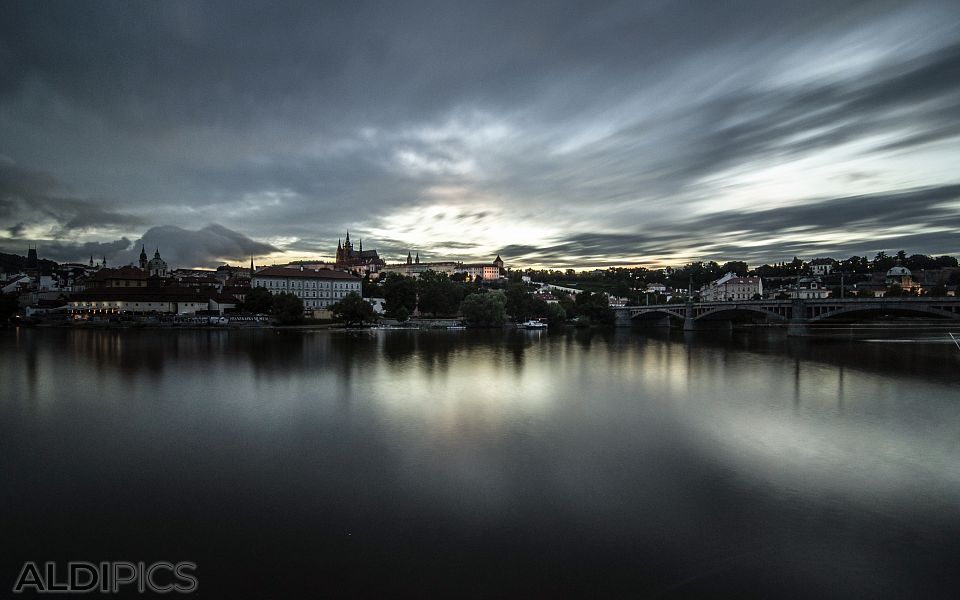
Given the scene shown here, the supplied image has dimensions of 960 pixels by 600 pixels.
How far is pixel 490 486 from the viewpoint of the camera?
24.0 feet

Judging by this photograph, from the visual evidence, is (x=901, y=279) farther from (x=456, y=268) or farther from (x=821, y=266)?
(x=456, y=268)

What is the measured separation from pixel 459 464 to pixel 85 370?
60.5 feet

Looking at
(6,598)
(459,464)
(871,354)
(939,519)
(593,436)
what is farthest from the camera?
(871,354)

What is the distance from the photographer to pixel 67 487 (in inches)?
284

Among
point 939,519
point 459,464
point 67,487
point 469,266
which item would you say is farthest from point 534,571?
point 469,266

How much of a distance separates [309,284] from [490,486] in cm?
6214

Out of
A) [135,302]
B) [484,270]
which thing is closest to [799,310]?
[135,302]

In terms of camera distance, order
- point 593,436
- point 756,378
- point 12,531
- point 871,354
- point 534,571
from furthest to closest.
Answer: point 871,354
point 756,378
point 593,436
point 12,531
point 534,571

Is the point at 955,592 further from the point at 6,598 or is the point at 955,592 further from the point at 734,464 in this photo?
the point at 6,598

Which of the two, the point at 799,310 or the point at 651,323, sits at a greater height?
the point at 799,310

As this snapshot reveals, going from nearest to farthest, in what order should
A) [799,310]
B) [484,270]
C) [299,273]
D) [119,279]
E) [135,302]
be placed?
[799,310]
[135,302]
[119,279]
[299,273]
[484,270]

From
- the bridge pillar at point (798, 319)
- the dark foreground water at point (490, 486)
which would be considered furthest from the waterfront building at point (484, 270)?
the dark foreground water at point (490, 486)

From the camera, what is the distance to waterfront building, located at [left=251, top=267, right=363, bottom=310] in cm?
6162

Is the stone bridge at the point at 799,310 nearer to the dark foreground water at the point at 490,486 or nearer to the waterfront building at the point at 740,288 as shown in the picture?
the dark foreground water at the point at 490,486
